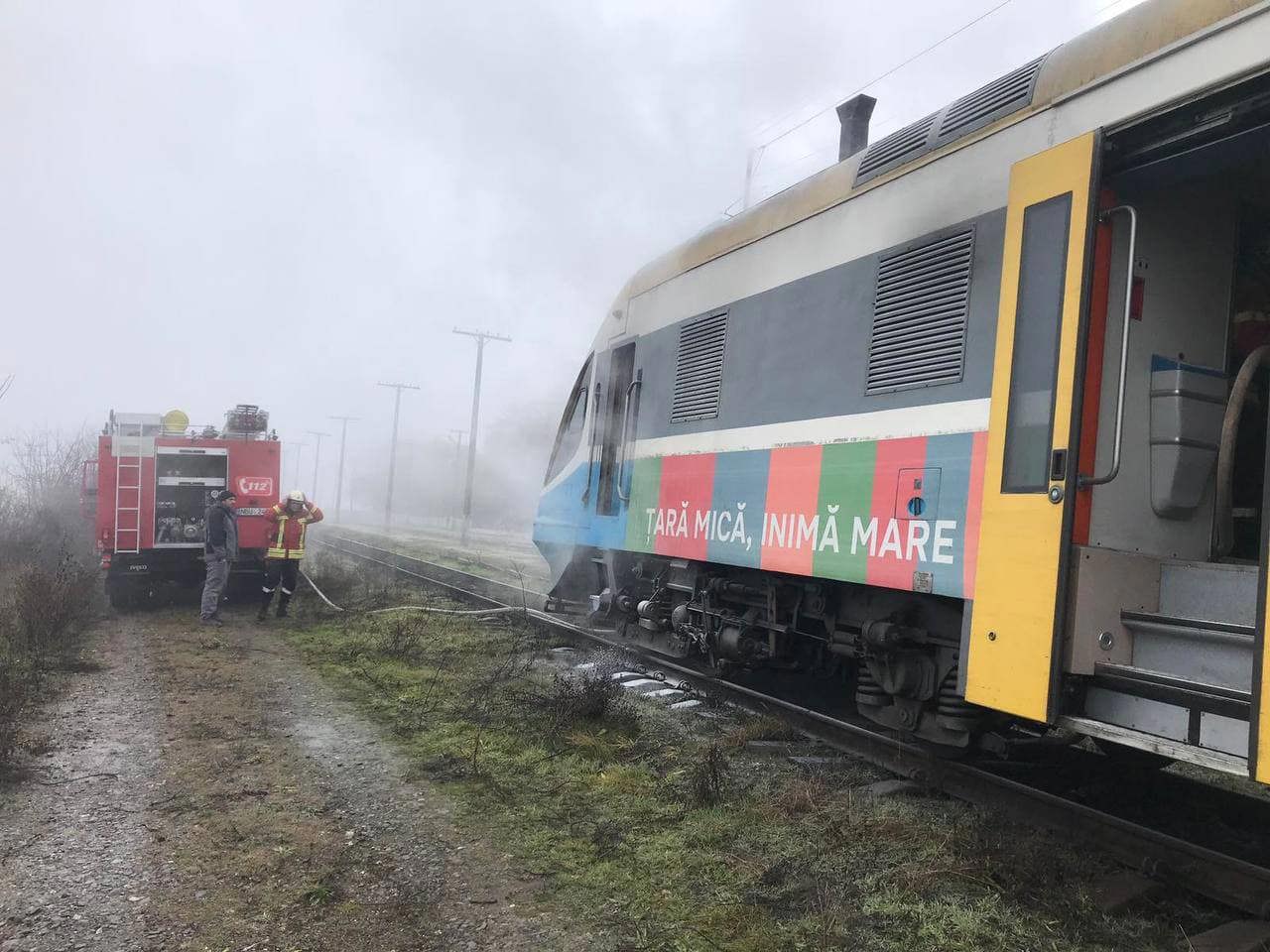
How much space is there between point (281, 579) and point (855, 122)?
8.43 meters

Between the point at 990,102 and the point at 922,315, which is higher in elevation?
the point at 990,102

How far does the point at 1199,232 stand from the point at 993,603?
194 centimetres

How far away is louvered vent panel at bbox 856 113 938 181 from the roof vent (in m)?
0.14

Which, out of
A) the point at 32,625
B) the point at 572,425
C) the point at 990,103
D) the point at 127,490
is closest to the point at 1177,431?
the point at 990,103

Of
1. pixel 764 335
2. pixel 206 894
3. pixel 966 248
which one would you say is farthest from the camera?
pixel 764 335

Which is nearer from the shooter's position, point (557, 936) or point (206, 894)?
point (557, 936)

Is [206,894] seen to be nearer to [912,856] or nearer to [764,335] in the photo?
[912,856]

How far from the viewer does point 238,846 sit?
157 inches

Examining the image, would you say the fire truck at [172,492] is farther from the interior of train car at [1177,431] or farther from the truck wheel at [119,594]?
the interior of train car at [1177,431]

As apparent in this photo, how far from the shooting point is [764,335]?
5.85 meters

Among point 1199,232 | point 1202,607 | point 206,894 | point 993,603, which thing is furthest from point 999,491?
point 206,894

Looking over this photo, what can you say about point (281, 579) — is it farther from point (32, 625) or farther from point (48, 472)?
point (48, 472)

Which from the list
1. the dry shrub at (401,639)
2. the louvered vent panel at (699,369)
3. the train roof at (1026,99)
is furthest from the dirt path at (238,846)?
the train roof at (1026,99)

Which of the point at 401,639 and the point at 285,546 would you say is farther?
the point at 285,546
